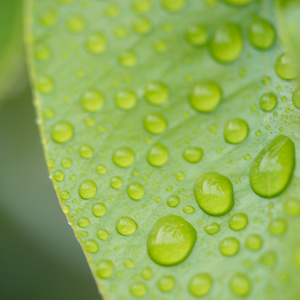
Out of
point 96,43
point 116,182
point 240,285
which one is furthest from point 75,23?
point 240,285

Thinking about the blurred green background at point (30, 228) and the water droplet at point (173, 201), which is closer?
the water droplet at point (173, 201)

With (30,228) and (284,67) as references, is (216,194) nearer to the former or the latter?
(284,67)

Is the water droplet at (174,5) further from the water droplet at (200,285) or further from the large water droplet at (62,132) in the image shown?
the water droplet at (200,285)

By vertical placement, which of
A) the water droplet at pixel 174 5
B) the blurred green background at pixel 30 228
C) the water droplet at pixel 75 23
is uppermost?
the water droplet at pixel 174 5

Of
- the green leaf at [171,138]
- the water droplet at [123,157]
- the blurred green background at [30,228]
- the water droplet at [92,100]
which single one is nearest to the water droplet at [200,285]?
the green leaf at [171,138]

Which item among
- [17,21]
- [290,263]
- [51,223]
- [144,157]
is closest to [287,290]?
[290,263]
